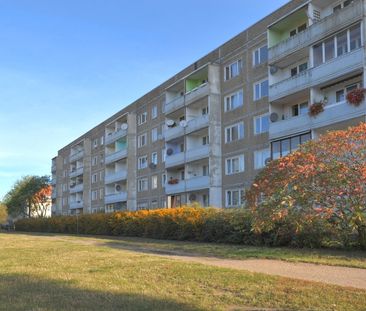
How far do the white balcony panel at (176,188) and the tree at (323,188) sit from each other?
25873 mm

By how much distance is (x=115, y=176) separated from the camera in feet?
204

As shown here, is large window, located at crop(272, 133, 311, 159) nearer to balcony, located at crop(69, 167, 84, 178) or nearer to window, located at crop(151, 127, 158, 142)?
window, located at crop(151, 127, 158, 142)

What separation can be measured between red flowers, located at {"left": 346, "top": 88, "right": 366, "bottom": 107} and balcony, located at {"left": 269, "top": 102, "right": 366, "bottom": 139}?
231mm

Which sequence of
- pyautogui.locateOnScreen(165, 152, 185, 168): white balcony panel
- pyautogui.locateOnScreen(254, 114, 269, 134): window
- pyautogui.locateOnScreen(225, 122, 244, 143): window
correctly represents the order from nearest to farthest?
pyautogui.locateOnScreen(254, 114, 269, 134): window, pyautogui.locateOnScreen(225, 122, 244, 143): window, pyautogui.locateOnScreen(165, 152, 185, 168): white balcony panel

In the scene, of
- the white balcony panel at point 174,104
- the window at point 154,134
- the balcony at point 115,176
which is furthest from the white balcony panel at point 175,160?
the balcony at point 115,176

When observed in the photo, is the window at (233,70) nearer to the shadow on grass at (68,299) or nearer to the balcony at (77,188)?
the shadow on grass at (68,299)

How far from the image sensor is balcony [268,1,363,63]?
2666cm

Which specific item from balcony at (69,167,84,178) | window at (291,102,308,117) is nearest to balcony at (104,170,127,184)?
balcony at (69,167,84,178)

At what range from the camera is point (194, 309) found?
775 centimetres

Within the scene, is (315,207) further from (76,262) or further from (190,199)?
(190,199)

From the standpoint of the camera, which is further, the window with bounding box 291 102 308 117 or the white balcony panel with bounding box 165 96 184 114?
the white balcony panel with bounding box 165 96 184 114

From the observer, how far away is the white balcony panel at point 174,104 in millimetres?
44816

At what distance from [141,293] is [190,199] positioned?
34159mm

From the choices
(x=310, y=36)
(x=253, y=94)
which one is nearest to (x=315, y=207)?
(x=310, y=36)
